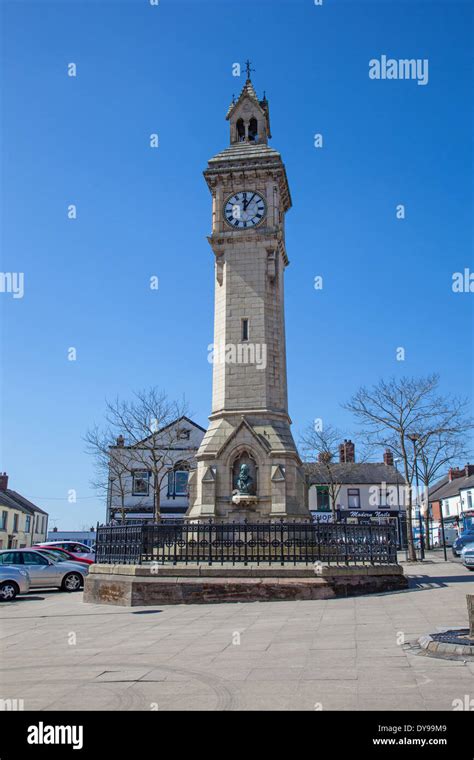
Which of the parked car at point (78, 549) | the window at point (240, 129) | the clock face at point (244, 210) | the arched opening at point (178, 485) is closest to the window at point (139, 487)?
the arched opening at point (178, 485)

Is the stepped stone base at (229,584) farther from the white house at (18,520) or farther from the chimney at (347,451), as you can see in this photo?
the chimney at (347,451)

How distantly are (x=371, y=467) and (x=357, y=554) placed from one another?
46.3m

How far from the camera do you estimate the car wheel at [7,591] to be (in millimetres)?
18844

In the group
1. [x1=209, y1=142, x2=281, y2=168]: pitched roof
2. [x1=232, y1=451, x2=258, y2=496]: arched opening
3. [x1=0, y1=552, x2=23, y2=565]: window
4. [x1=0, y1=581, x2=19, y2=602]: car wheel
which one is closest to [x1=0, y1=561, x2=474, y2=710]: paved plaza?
[x1=0, y1=581, x2=19, y2=602]: car wheel

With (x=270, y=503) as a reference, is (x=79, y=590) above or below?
below

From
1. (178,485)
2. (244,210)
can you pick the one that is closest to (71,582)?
(244,210)

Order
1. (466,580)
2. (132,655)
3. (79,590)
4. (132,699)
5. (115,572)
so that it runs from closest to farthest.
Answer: (132,699)
(132,655)
(115,572)
(466,580)
(79,590)

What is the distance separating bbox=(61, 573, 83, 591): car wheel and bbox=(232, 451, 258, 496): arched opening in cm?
649

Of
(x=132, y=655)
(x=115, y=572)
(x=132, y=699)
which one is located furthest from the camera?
(x=115, y=572)

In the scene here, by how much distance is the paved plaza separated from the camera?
6215 millimetres

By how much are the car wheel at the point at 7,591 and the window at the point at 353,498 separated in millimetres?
43254

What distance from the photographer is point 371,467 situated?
202 feet
